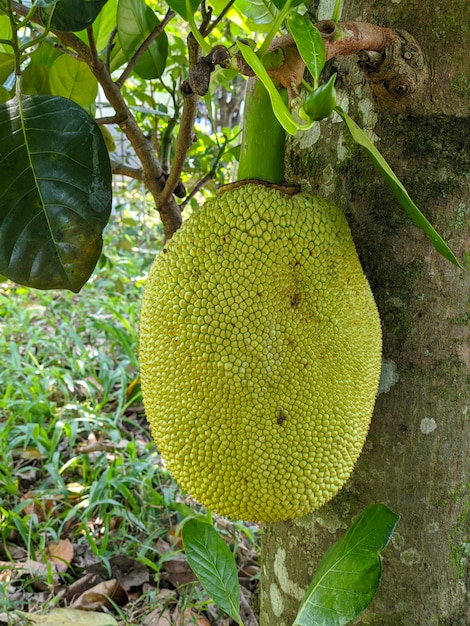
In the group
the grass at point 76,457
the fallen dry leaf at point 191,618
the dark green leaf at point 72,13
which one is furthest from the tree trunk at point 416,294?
the grass at point 76,457

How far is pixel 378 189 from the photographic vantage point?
80cm

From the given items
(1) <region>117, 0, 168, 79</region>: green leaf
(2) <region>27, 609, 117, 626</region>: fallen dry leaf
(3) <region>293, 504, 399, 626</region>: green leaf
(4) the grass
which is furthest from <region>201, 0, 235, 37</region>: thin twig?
(2) <region>27, 609, 117, 626</region>: fallen dry leaf

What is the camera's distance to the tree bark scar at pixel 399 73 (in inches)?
27.9

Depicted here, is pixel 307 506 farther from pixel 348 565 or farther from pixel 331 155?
pixel 331 155

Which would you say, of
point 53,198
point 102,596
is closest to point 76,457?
point 102,596

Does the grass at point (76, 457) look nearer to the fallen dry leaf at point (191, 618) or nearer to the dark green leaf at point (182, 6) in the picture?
the fallen dry leaf at point (191, 618)

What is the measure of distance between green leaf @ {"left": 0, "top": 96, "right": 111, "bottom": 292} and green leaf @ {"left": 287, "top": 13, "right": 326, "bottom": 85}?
0.27m

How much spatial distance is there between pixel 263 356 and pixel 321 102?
0.29 meters

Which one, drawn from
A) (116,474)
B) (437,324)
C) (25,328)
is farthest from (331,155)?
(25,328)

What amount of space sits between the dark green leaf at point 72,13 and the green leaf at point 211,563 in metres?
0.65

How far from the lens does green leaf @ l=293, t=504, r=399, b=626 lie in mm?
695

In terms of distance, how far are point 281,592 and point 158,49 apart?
93 cm

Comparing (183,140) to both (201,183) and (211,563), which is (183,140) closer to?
(201,183)

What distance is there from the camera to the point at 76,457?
1892 millimetres
